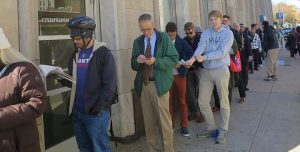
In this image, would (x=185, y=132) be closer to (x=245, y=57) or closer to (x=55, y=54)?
(x=55, y=54)

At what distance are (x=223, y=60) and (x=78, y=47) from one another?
233 cm

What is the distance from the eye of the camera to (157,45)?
416 centimetres

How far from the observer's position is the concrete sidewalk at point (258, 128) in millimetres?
4934

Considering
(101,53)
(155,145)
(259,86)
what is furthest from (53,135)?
(259,86)

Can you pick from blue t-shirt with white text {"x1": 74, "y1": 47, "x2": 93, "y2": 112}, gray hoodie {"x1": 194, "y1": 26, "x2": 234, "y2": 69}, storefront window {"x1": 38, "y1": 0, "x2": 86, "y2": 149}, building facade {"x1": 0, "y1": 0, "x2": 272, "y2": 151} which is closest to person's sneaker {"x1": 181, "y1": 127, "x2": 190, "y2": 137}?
building facade {"x1": 0, "y1": 0, "x2": 272, "y2": 151}

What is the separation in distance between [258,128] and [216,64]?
1.51 m

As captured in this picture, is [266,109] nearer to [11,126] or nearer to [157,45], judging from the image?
[157,45]

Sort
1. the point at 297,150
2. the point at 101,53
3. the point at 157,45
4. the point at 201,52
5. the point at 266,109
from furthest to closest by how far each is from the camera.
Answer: the point at 266,109 → the point at 201,52 → the point at 297,150 → the point at 157,45 → the point at 101,53

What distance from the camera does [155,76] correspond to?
163 inches

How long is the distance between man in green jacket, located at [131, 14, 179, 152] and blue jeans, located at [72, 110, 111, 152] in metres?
0.93

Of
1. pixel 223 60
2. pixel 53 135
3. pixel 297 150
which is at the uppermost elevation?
pixel 223 60

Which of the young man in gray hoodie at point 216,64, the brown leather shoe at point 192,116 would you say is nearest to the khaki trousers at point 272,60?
the brown leather shoe at point 192,116

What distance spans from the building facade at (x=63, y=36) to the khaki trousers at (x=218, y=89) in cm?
107

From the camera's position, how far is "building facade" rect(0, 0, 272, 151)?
3.63 metres
